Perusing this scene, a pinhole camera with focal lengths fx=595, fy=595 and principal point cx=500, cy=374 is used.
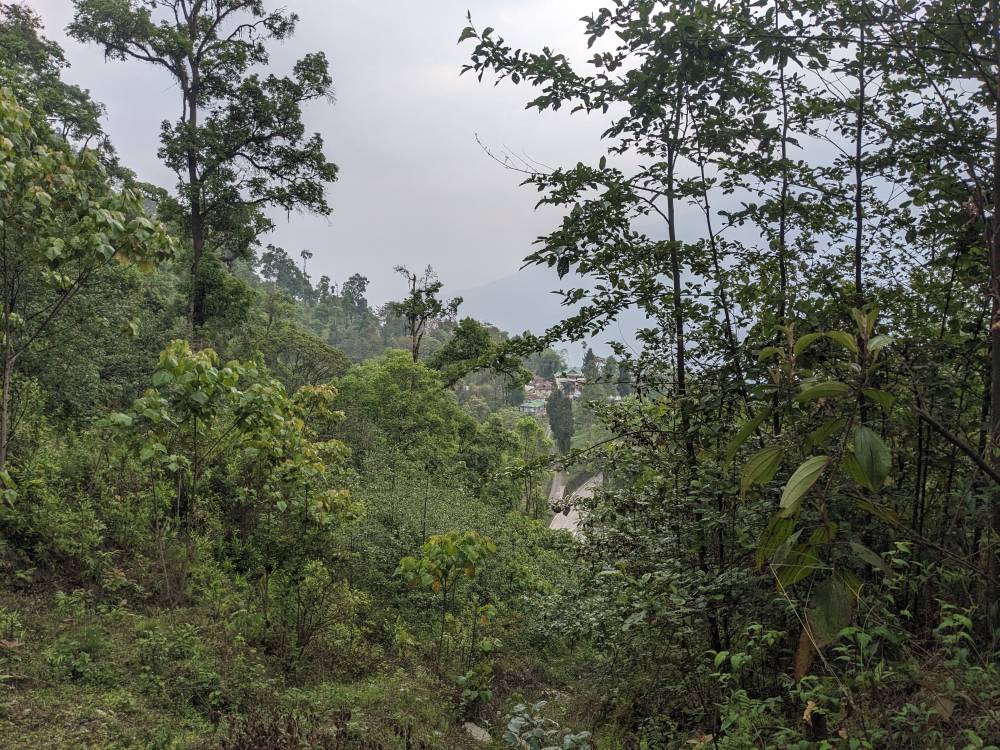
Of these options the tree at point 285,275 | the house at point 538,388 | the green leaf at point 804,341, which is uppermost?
the tree at point 285,275

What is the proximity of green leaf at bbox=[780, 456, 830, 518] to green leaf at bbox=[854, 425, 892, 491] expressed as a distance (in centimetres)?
7

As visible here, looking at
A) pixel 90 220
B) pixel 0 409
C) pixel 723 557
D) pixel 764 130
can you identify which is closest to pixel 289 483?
pixel 0 409

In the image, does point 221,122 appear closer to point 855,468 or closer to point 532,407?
point 855,468

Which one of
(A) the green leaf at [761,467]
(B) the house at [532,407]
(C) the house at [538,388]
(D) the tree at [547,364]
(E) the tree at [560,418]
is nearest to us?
(A) the green leaf at [761,467]

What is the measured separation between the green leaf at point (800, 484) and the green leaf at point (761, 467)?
58 mm

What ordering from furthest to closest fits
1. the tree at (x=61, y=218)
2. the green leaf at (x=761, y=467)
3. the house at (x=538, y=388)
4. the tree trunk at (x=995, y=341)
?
the house at (x=538, y=388) → the tree at (x=61, y=218) → the tree trunk at (x=995, y=341) → the green leaf at (x=761, y=467)

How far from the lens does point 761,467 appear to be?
1.10m

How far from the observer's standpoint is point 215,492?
22.6 ft

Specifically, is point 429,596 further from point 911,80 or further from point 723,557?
point 911,80

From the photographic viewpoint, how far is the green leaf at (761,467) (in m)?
1.07

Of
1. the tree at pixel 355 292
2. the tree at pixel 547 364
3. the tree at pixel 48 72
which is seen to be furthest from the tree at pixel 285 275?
the tree at pixel 48 72

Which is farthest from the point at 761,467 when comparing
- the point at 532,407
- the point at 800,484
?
the point at 532,407

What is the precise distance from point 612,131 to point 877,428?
6.17ft

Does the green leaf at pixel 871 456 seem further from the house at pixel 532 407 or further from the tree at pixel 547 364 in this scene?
the tree at pixel 547 364
